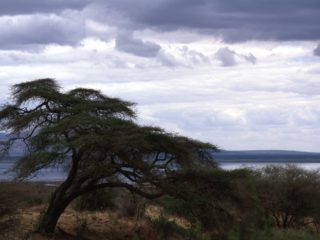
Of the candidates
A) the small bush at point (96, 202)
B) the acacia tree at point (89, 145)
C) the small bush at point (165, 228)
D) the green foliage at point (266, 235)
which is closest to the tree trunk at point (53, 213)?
the acacia tree at point (89, 145)

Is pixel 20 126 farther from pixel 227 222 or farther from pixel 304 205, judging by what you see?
pixel 304 205

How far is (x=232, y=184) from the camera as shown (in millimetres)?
24578

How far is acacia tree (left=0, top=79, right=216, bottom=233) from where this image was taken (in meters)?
24.2

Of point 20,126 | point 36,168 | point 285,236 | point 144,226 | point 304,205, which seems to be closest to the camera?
point 36,168

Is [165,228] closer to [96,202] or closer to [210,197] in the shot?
[210,197]

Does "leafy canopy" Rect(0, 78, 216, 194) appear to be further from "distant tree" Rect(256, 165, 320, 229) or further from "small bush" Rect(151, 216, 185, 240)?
"distant tree" Rect(256, 165, 320, 229)

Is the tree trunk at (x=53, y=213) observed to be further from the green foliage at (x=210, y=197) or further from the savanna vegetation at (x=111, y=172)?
the green foliage at (x=210, y=197)

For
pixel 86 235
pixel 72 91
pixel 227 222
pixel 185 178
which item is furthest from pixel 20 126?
pixel 227 222

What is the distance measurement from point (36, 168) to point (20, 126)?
244 centimetres

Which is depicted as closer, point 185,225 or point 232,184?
point 232,184

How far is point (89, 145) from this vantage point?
24062 millimetres

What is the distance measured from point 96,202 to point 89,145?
8093 mm

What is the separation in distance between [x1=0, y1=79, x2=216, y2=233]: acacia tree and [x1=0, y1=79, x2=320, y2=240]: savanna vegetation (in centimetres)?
3

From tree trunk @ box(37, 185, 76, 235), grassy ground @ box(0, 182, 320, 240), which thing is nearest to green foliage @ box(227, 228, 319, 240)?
grassy ground @ box(0, 182, 320, 240)
